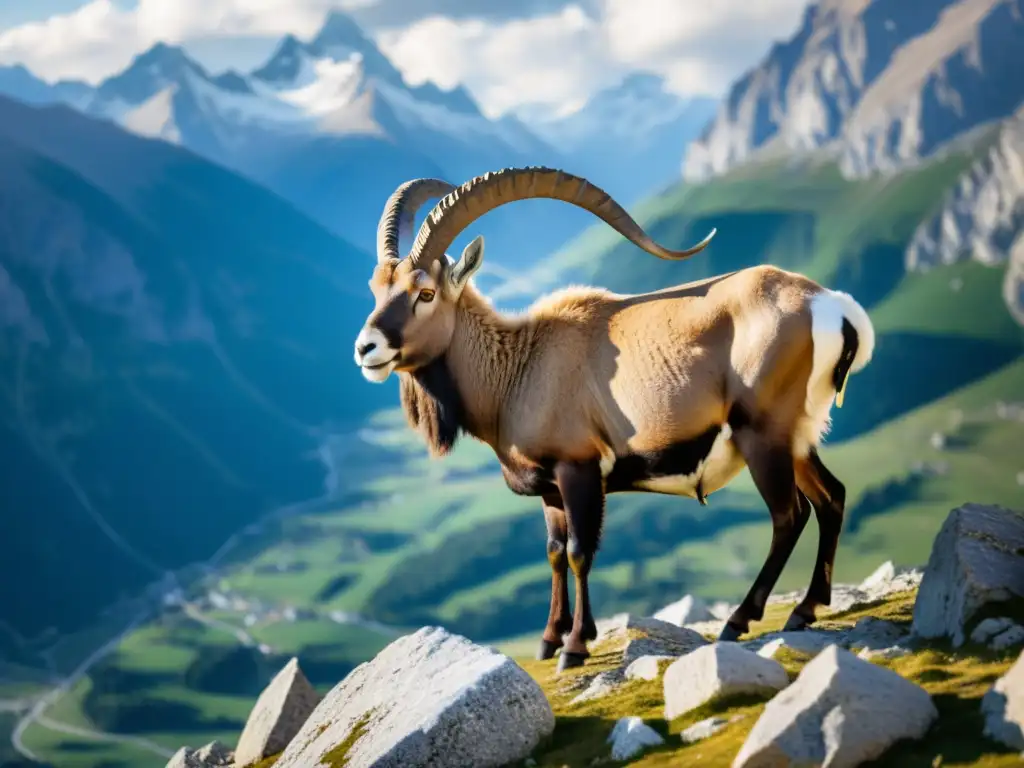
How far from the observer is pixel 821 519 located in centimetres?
1873

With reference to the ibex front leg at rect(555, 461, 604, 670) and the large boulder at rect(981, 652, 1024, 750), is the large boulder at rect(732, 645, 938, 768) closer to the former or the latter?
the large boulder at rect(981, 652, 1024, 750)


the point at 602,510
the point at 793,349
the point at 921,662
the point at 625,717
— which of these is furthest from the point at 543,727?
the point at 793,349

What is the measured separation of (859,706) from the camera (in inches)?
468

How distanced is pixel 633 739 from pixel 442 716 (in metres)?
2.70

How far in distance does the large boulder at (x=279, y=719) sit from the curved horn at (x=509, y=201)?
1014cm

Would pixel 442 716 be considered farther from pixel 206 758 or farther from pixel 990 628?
pixel 206 758

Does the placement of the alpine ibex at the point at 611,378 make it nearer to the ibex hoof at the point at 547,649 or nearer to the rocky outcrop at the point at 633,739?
the ibex hoof at the point at 547,649

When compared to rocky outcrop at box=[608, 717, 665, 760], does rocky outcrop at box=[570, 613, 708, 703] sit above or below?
below

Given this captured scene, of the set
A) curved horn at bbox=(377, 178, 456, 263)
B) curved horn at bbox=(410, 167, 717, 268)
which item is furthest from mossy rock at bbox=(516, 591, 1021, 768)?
curved horn at bbox=(377, 178, 456, 263)

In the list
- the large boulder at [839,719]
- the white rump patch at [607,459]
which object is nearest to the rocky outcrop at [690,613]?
the white rump patch at [607,459]

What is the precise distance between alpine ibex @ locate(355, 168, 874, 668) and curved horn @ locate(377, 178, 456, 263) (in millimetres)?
83

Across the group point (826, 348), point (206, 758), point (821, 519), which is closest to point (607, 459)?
point (821, 519)

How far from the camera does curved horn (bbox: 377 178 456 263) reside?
68.4ft

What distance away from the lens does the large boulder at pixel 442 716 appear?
14789 mm
